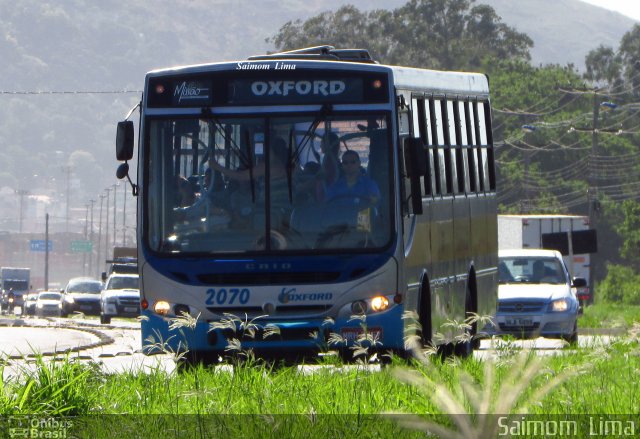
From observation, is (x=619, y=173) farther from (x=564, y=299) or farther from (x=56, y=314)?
(x=564, y=299)

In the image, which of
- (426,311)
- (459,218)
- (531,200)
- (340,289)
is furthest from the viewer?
(531,200)

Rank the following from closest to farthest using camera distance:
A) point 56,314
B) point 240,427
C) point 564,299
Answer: point 240,427 < point 564,299 < point 56,314

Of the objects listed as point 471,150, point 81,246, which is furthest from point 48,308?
point 81,246

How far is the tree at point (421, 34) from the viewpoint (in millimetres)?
97875

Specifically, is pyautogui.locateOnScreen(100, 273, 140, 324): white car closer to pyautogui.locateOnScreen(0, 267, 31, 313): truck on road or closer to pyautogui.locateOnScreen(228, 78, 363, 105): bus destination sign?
pyautogui.locateOnScreen(228, 78, 363, 105): bus destination sign

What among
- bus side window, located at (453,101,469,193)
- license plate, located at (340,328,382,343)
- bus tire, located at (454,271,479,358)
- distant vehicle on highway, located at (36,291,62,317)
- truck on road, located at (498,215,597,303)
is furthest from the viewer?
distant vehicle on highway, located at (36,291,62,317)

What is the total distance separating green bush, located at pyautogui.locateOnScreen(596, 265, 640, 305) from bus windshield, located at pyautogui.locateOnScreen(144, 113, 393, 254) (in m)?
55.4

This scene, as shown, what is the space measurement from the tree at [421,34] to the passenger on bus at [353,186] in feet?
271

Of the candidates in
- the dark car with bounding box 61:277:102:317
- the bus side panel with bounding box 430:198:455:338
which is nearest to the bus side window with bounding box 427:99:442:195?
the bus side panel with bounding box 430:198:455:338

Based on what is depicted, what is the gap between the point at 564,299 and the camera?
75.6ft

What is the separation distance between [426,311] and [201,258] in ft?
7.38

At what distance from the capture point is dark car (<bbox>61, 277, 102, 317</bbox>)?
196 feet

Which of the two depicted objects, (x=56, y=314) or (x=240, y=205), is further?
(x=56, y=314)

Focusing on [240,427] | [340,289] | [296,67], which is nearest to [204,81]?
[296,67]
